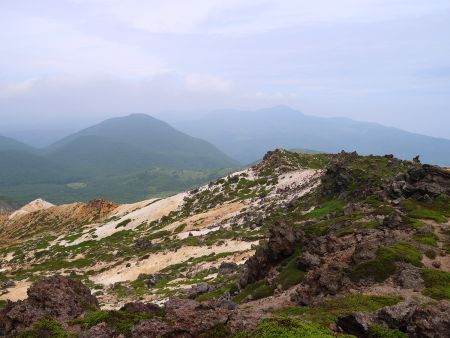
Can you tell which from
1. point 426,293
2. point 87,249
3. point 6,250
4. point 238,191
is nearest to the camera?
point 426,293

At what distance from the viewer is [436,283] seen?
24.1m

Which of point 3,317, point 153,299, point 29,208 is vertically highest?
Answer: point 3,317

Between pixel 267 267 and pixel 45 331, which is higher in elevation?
pixel 45 331

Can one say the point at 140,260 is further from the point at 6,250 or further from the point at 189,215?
the point at 6,250

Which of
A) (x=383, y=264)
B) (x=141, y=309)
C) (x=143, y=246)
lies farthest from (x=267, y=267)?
(x=143, y=246)

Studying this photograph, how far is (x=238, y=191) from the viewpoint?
83688 mm

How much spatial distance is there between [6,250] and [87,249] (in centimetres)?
2725

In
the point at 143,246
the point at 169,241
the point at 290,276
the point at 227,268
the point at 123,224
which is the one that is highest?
the point at 290,276

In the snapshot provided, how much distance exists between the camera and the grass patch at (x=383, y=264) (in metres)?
25.5

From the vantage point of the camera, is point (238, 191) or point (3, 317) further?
point (238, 191)

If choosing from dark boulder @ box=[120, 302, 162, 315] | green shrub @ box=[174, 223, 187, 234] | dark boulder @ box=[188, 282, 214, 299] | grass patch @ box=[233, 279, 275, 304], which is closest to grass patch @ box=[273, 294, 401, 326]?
grass patch @ box=[233, 279, 275, 304]

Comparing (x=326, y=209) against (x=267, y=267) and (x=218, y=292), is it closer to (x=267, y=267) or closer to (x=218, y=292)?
(x=267, y=267)

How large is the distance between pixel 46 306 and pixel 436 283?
21.4 meters

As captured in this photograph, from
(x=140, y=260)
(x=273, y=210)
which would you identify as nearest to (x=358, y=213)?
(x=273, y=210)
